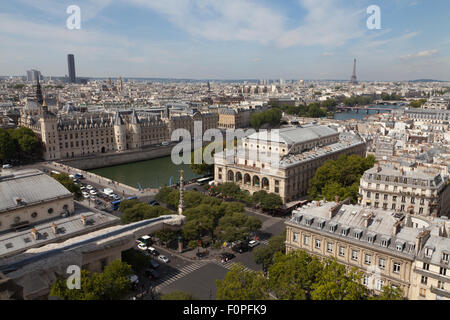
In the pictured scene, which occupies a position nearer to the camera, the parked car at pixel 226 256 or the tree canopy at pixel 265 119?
the parked car at pixel 226 256

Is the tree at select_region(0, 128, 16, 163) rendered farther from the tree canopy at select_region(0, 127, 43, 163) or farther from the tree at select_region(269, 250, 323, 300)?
the tree at select_region(269, 250, 323, 300)

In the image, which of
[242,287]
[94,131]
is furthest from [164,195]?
[94,131]

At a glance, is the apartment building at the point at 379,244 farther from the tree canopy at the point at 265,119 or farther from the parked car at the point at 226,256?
the tree canopy at the point at 265,119

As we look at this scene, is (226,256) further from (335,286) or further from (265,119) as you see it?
(265,119)

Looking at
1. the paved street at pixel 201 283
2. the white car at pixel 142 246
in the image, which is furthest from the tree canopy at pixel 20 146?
the paved street at pixel 201 283

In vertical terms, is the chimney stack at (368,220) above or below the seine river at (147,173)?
above

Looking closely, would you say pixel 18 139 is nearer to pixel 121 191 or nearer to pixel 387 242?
pixel 121 191
